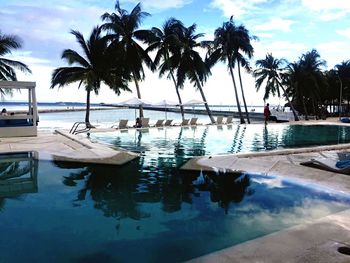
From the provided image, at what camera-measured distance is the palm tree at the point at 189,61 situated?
36.9 m

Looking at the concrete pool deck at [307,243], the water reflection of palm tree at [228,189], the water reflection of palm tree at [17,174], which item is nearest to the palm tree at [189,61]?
the water reflection of palm tree at [17,174]

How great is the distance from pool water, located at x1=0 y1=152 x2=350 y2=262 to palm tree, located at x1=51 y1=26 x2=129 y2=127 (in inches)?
734

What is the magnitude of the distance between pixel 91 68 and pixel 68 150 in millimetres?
17023

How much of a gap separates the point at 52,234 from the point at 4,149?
33.9 feet

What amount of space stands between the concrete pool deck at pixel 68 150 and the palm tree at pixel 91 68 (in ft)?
37.1

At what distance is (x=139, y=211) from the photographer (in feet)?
26.6

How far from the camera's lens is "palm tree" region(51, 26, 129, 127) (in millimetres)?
30188

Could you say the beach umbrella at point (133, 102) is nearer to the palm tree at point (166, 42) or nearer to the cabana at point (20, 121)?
the palm tree at point (166, 42)

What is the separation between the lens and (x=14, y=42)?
83.3ft

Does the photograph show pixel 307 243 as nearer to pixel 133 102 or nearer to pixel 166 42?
pixel 133 102

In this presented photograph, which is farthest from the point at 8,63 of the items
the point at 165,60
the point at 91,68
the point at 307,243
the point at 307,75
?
the point at 307,75

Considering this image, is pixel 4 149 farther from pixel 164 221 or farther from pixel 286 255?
pixel 286 255

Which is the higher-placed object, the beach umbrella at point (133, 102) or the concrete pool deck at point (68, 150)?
the beach umbrella at point (133, 102)

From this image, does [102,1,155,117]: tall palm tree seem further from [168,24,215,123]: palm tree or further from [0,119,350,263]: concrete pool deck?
[0,119,350,263]: concrete pool deck
